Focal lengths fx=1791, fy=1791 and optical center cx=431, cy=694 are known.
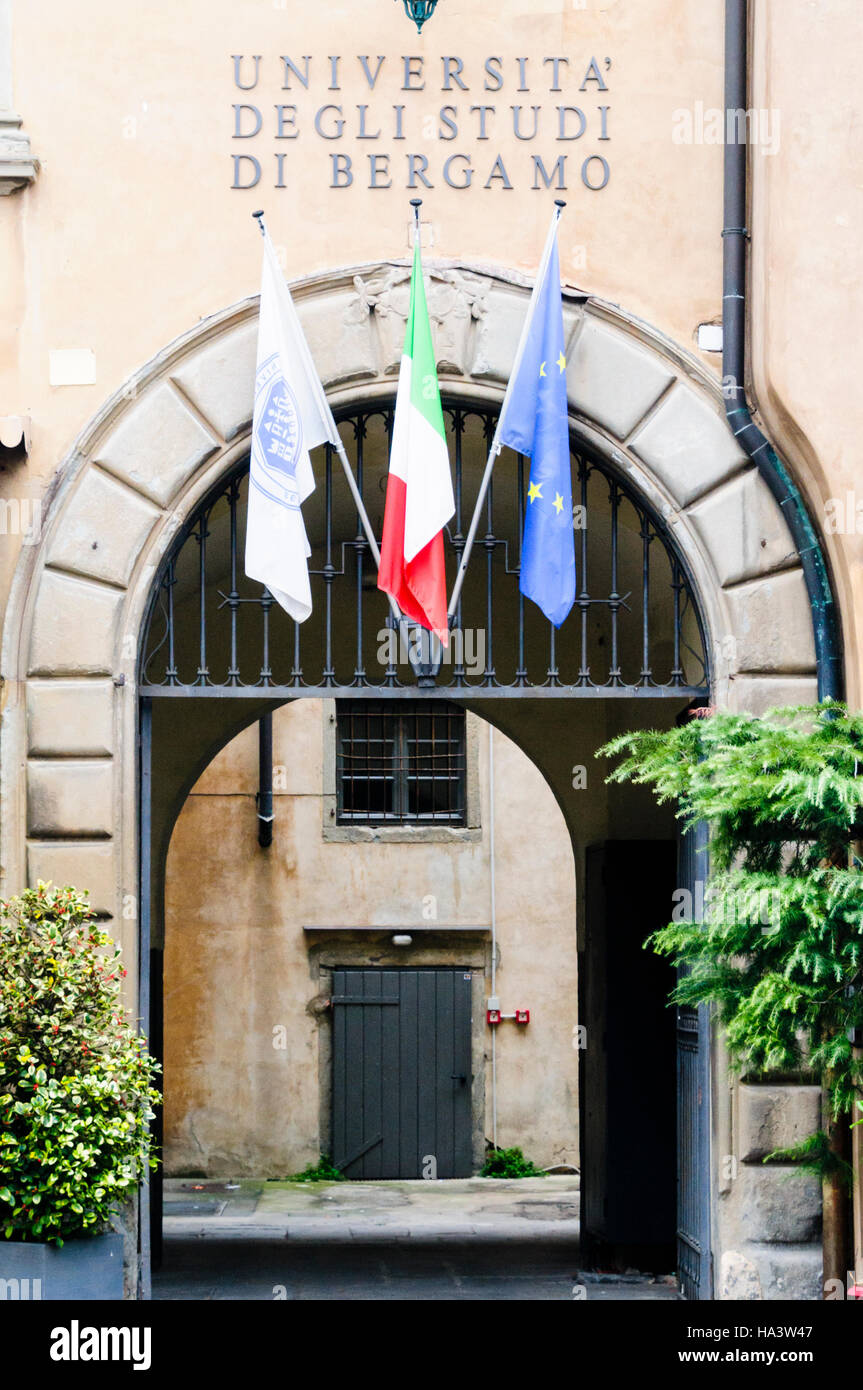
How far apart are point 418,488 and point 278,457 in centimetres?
64

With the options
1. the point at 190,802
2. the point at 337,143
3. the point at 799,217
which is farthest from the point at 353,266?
the point at 190,802

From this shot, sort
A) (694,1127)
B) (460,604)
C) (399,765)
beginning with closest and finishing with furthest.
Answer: (694,1127) → (460,604) → (399,765)

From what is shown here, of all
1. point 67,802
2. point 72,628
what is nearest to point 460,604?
point 72,628

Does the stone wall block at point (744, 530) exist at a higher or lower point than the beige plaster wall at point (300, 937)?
higher

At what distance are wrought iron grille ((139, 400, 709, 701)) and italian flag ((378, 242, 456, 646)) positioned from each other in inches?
11.2

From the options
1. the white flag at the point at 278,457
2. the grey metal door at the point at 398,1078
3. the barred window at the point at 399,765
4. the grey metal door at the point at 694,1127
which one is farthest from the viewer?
the barred window at the point at 399,765

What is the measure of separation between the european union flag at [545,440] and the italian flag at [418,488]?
35 centimetres

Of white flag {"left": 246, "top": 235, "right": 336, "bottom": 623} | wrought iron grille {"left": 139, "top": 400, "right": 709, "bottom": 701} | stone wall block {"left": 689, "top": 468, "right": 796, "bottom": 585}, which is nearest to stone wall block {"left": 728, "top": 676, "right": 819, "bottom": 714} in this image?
wrought iron grille {"left": 139, "top": 400, "right": 709, "bottom": 701}

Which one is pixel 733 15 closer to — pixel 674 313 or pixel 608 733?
pixel 674 313

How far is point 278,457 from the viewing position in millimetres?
8031

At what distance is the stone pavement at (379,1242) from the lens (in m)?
10.8

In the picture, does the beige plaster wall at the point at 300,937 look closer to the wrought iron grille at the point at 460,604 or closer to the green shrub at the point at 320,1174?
the green shrub at the point at 320,1174

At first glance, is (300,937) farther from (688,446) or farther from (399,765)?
(688,446)

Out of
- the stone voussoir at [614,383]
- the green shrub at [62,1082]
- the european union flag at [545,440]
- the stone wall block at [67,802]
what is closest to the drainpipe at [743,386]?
the stone voussoir at [614,383]
